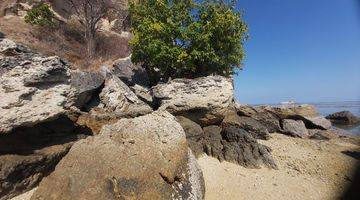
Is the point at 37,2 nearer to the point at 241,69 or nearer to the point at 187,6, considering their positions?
the point at 187,6

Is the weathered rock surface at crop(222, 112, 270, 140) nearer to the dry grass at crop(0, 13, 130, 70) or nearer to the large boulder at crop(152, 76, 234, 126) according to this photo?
the large boulder at crop(152, 76, 234, 126)

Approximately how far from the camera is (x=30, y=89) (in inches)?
382

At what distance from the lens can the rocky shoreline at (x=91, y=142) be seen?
7.73m

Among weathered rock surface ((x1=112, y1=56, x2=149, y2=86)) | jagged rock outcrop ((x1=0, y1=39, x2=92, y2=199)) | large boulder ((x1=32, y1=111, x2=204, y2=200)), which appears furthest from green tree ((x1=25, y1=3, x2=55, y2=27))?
large boulder ((x1=32, y1=111, x2=204, y2=200))

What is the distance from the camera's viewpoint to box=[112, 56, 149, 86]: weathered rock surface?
20.3 meters

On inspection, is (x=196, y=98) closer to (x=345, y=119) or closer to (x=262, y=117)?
(x=262, y=117)

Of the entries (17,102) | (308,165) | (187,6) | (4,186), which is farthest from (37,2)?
(308,165)

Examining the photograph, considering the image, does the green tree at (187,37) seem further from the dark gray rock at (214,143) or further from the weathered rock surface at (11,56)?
the weathered rock surface at (11,56)

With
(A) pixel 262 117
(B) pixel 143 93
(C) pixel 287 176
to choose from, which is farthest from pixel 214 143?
(A) pixel 262 117

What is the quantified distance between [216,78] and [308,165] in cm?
627

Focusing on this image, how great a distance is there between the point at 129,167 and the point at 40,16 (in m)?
24.7

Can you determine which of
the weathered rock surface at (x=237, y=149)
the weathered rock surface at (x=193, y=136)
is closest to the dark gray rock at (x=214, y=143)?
the weathered rock surface at (x=237, y=149)

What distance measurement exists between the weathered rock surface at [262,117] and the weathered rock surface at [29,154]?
482 inches

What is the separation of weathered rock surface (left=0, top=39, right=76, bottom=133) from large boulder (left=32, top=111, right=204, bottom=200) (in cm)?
214
